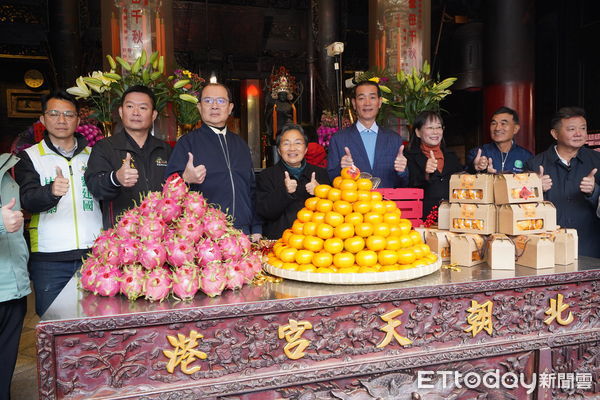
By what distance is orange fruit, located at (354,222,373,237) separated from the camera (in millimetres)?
1669

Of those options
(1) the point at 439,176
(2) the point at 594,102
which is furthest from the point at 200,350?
(2) the point at 594,102

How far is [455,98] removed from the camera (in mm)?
10156

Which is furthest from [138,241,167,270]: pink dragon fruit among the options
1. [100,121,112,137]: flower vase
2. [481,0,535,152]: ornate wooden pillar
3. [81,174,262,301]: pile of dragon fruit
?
[481,0,535,152]: ornate wooden pillar

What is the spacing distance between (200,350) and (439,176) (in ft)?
6.21

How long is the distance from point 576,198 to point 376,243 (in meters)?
1.74

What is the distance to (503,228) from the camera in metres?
1.94

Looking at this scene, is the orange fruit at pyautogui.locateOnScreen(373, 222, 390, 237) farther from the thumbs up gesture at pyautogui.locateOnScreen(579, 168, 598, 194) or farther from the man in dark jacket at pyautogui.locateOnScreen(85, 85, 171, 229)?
the thumbs up gesture at pyautogui.locateOnScreen(579, 168, 598, 194)

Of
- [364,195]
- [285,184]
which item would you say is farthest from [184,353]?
[285,184]

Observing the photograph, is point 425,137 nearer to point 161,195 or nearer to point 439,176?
point 439,176

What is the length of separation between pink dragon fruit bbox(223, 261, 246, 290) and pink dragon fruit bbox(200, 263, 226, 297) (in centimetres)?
3

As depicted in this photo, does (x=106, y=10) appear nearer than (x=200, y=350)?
No

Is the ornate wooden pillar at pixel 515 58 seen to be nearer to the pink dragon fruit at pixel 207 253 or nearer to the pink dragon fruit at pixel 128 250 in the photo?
the pink dragon fruit at pixel 207 253

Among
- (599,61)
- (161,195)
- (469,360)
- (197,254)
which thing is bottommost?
(469,360)

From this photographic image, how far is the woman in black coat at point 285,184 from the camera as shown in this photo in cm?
245
